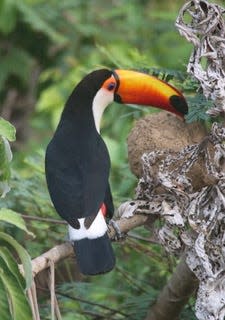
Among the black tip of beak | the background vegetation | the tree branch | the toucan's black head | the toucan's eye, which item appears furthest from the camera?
the background vegetation

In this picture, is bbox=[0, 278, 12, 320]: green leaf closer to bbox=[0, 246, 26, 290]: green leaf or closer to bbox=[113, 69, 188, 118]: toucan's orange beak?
bbox=[0, 246, 26, 290]: green leaf

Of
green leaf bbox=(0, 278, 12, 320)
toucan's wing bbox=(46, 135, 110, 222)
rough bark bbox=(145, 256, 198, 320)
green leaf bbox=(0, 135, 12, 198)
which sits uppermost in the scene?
green leaf bbox=(0, 135, 12, 198)

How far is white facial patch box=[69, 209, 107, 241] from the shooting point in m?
2.70

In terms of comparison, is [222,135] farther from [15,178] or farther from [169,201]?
[15,178]

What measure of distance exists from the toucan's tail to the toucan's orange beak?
0.39 meters

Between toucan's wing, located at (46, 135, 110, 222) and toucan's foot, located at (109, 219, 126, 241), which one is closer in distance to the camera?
toucan's foot, located at (109, 219, 126, 241)

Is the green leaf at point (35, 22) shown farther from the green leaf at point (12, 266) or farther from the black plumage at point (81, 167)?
the green leaf at point (12, 266)

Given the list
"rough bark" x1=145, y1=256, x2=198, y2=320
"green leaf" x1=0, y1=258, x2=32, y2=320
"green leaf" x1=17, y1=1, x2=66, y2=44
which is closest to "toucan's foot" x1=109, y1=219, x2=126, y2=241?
"rough bark" x1=145, y1=256, x2=198, y2=320

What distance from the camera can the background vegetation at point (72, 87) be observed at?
3391 millimetres

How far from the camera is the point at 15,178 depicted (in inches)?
137

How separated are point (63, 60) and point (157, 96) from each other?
301 cm

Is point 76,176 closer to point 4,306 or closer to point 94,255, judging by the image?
point 94,255

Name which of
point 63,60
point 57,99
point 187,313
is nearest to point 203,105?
point 187,313

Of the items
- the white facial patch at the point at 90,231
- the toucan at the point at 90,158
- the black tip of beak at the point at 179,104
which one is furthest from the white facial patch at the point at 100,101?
the white facial patch at the point at 90,231
